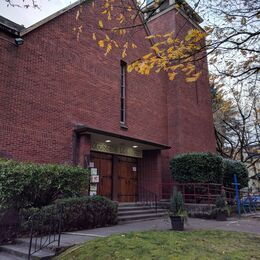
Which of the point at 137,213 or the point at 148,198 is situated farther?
the point at 148,198

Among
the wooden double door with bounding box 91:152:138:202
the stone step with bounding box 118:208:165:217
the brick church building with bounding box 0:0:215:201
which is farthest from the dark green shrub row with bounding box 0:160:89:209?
the wooden double door with bounding box 91:152:138:202

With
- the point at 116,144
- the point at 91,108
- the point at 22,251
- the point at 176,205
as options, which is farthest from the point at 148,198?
the point at 22,251

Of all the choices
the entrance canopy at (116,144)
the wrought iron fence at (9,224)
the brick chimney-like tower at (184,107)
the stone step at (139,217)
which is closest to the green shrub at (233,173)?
the brick chimney-like tower at (184,107)

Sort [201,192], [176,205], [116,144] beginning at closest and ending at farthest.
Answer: [176,205] → [201,192] → [116,144]

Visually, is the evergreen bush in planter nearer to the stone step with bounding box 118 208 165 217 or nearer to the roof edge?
the stone step with bounding box 118 208 165 217

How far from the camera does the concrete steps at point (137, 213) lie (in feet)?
36.2

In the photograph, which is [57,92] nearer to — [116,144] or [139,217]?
[116,144]

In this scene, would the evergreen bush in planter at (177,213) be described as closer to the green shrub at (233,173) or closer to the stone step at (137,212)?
the stone step at (137,212)

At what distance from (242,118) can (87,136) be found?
18221 millimetres

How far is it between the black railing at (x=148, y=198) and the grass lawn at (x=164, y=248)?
7091mm

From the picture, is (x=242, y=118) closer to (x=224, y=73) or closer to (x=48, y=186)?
(x=224, y=73)

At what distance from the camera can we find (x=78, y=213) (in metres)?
8.52

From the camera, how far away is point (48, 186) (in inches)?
338

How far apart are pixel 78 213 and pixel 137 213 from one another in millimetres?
4045
